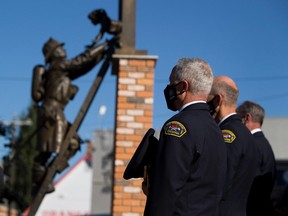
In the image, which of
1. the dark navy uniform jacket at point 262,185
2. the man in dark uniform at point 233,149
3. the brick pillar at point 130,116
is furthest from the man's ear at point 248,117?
the brick pillar at point 130,116

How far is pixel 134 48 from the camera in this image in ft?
28.6

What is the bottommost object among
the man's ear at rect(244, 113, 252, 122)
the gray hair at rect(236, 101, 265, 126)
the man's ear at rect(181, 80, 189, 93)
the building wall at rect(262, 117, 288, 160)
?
the building wall at rect(262, 117, 288, 160)

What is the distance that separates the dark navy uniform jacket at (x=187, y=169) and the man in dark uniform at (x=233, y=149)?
1.64 feet

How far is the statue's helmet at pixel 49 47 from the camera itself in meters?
9.16

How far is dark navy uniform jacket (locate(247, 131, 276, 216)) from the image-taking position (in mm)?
5309

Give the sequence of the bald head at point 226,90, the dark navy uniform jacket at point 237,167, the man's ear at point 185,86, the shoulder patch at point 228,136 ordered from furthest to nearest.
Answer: the bald head at point 226,90 → the shoulder patch at point 228,136 → the dark navy uniform jacket at point 237,167 → the man's ear at point 185,86

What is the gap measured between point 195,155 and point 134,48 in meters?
5.04

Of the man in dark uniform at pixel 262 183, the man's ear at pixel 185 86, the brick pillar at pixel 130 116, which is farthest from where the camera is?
the brick pillar at pixel 130 116

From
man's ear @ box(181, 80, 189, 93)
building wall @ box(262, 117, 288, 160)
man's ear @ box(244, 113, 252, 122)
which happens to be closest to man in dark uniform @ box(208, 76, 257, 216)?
man's ear @ box(181, 80, 189, 93)

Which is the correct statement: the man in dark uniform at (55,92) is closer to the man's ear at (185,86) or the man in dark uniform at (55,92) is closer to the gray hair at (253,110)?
the gray hair at (253,110)

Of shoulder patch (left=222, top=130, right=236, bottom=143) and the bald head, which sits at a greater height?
the bald head

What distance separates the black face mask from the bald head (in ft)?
2.48

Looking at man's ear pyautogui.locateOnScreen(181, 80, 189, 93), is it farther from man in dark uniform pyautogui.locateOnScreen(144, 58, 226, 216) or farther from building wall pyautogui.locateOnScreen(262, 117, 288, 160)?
building wall pyautogui.locateOnScreen(262, 117, 288, 160)

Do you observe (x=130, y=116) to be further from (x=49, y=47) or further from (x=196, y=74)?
(x=196, y=74)
